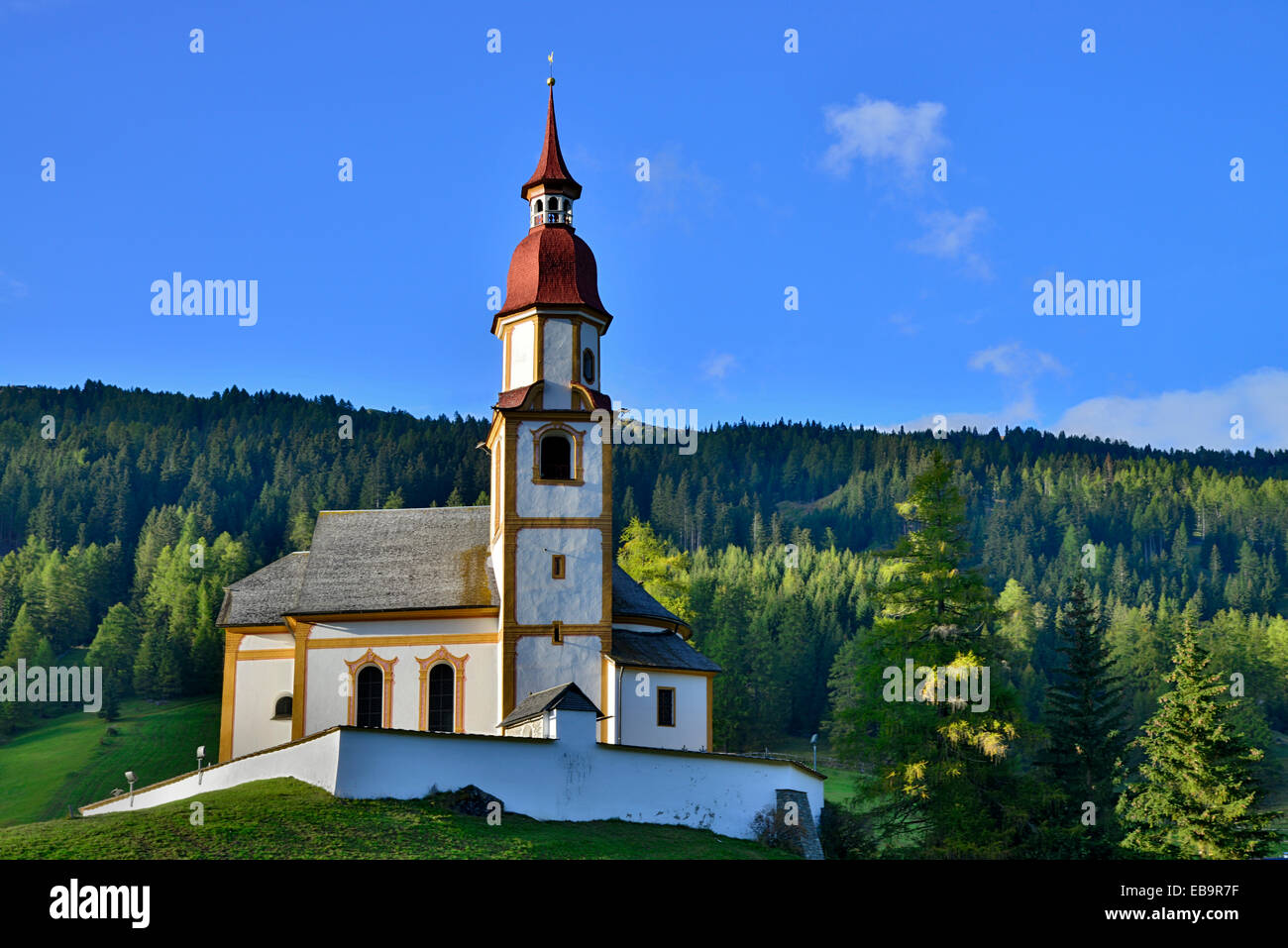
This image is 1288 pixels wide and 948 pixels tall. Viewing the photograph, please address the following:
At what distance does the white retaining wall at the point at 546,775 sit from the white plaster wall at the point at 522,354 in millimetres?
12156

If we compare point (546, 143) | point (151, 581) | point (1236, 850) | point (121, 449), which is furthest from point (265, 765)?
point (121, 449)

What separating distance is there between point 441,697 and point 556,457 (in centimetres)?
788

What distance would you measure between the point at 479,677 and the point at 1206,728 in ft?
67.2

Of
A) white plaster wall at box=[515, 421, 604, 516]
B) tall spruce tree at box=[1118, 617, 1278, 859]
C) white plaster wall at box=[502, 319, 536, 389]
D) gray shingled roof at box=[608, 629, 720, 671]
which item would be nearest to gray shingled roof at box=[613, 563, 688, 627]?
gray shingled roof at box=[608, 629, 720, 671]

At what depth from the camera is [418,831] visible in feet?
90.0

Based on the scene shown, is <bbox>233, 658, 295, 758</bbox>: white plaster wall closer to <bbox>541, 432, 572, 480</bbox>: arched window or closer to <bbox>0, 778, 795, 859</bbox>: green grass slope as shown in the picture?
<bbox>541, 432, 572, 480</bbox>: arched window

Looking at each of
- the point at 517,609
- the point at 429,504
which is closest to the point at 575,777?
the point at 517,609

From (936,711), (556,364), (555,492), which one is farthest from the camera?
(556,364)

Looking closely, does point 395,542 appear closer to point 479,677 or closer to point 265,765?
point 479,677

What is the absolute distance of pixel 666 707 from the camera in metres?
39.9

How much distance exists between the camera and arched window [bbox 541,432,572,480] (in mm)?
40188

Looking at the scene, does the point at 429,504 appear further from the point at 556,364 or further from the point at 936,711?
the point at 936,711

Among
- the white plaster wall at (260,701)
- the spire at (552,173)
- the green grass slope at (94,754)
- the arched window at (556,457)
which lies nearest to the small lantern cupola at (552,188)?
the spire at (552,173)

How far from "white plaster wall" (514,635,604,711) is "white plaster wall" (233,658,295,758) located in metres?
7.39
